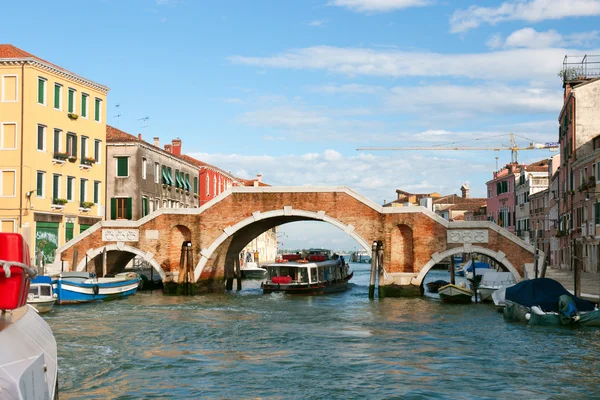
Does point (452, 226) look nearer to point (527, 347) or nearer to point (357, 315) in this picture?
point (357, 315)

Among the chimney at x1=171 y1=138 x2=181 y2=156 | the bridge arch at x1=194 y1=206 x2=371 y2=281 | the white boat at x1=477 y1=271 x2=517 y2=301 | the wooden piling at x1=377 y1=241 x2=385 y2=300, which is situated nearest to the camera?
the white boat at x1=477 y1=271 x2=517 y2=301

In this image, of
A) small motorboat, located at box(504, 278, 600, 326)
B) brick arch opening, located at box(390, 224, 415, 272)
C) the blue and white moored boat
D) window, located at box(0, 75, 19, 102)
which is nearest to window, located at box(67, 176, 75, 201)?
window, located at box(0, 75, 19, 102)

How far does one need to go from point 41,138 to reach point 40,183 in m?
1.87

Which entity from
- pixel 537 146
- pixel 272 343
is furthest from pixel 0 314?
pixel 537 146

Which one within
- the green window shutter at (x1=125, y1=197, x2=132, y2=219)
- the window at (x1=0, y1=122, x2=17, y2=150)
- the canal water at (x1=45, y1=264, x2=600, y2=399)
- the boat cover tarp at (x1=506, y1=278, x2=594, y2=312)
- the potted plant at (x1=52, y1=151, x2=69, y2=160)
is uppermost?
the window at (x1=0, y1=122, x2=17, y2=150)

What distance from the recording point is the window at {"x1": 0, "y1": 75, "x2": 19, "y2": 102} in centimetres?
3034

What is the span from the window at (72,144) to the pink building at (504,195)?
3392 centimetres

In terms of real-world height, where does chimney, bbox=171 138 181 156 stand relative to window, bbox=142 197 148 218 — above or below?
above

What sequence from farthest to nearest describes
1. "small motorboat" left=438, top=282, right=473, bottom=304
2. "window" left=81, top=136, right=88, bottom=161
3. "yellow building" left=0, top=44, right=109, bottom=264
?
"window" left=81, top=136, right=88, bottom=161
"yellow building" left=0, top=44, right=109, bottom=264
"small motorboat" left=438, top=282, right=473, bottom=304

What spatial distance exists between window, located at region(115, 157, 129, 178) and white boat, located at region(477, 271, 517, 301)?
59.5 ft

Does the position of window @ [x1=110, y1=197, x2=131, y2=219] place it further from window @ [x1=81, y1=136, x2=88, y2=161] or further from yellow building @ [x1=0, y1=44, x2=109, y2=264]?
window @ [x1=81, y1=136, x2=88, y2=161]

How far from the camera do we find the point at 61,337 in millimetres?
17672

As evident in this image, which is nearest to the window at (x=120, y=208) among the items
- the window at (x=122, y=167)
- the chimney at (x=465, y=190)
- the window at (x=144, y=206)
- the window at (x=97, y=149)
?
the window at (x=144, y=206)

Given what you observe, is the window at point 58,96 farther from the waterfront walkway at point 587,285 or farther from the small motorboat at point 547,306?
the waterfront walkway at point 587,285
